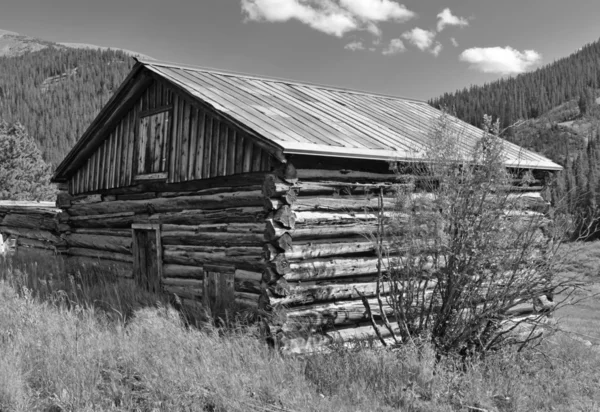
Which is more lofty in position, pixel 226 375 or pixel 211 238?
pixel 211 238

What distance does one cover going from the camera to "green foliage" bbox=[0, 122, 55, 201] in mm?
30938

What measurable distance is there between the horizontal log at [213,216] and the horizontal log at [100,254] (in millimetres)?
1571

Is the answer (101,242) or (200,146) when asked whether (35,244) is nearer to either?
(101,242)

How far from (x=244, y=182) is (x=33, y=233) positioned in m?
11.3

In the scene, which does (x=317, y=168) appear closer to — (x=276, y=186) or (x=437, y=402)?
Result: (x=276, y=186)

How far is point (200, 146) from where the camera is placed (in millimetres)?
9695

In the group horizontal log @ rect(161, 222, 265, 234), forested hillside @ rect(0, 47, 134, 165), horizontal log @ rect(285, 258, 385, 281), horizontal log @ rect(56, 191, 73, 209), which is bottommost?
horizontal log @ rect(285, 258, 385, 281)

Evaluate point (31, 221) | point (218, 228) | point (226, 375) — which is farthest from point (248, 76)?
point (31, 221)

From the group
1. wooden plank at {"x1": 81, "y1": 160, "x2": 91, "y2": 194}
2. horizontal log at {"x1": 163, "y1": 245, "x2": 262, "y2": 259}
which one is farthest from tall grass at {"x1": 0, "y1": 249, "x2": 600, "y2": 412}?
wooden plank at {"x1": 81, "y1": 160, "x2": 91, "y2": 194}

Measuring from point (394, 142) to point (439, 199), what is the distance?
10.9 ft

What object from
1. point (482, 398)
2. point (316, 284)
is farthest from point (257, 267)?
point (482, 398)

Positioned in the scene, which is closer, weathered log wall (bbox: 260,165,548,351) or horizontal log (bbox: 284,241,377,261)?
weathered log wall (bbox: 260,165,548,351)

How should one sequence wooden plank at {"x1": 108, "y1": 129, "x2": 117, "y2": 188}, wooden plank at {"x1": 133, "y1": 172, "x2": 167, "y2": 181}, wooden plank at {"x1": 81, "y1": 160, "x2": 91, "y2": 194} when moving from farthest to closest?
wooden plank at {"x1": 81, "y1": 160, "x2": 91, "y2": 194}, wooden plank at {"x1": 108, "y1": 129, "x2": 117, "y2": 188}, wooden plank at {"x1": 133, "y1": 172, "x2": 167, "y2": 181}

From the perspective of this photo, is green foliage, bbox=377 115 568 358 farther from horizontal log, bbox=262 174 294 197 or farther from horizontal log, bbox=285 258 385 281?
horizontal log, bbox=262 174 294 197
